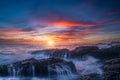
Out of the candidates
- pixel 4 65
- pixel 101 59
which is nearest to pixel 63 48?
pixel 101 59

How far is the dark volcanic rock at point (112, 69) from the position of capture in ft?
10.9

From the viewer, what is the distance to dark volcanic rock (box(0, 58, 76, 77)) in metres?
3.23

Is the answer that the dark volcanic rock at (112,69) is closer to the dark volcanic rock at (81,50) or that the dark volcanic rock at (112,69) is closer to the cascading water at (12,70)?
the dark volcanic rock at (81,50)

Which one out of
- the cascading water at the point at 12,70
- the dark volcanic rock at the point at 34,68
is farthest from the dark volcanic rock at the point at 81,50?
the cascading water at the point at 12,70

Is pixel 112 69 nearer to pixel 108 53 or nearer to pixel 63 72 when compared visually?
pixel 108 53

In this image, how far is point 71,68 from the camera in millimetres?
3363

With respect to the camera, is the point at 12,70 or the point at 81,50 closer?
the point at 12,70

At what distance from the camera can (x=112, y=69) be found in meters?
3.42

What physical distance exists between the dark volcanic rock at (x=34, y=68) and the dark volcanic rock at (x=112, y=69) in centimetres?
46

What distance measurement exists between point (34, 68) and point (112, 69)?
111 cm

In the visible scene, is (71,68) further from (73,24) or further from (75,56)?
(73,24)

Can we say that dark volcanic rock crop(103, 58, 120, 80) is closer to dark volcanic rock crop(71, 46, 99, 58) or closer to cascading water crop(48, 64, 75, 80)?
dark volcanic rock crop(71, 46, 99, 58)

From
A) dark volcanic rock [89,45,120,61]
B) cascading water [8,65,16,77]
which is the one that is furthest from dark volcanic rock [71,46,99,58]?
cascading water [8,65,16,77]

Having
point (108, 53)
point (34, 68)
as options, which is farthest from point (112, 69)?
point (34, 68)
